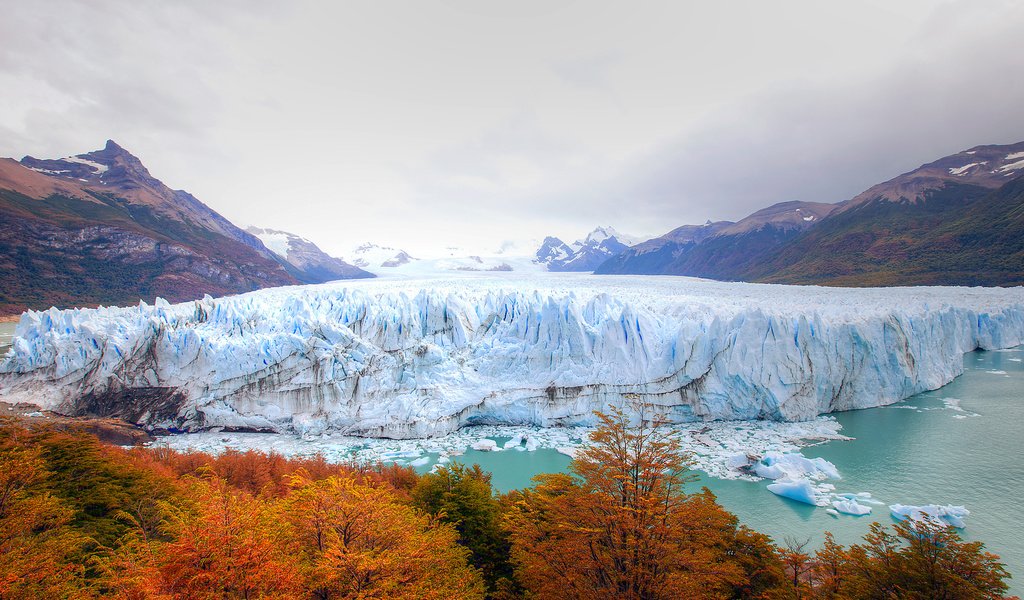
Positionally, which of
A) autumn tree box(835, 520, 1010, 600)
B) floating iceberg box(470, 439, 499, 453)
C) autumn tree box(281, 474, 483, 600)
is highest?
autumn tree box(281, 474, 483, 600)

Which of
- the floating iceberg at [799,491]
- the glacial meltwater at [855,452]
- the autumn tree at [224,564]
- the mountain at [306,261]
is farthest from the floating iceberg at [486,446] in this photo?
the mountain at [306,261]

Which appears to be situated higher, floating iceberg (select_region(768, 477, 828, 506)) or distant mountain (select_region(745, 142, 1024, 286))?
distant mountain (select_region(745, 142, 1024, 286))

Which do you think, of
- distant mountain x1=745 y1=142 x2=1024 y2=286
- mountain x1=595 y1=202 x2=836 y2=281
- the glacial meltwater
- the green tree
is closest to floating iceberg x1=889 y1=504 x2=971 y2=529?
the glacial meltwater

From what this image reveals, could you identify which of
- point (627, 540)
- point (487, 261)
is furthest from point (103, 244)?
point (627, 540)

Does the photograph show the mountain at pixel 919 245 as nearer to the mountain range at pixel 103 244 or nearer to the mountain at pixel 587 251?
the mountain at pixel 587 251

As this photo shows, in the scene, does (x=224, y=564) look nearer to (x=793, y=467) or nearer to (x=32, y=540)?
(x=32, y=540)

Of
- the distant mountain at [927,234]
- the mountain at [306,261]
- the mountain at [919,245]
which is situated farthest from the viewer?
the mountain at [306,261]

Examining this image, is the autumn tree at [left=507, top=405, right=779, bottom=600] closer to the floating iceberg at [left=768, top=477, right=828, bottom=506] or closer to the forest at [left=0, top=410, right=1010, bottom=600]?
the forest at [left=0, top=410, right=1010, bottom=600]
